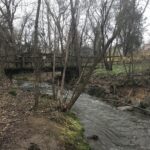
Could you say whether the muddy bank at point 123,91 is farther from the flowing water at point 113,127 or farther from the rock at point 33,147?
the rock at point 33,147

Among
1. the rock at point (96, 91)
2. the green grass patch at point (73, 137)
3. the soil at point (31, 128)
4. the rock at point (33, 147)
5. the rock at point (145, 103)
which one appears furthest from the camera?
the rock at point (96, 91)

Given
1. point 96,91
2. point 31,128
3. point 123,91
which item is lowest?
point 96,91

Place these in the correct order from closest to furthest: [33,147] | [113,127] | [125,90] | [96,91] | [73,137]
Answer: [33,147], [73,137], [113,127], [125,90], [96,91]

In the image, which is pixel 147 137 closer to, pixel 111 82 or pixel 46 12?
pixel 46 12

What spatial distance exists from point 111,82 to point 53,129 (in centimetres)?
1443

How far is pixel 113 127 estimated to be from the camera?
1292cm

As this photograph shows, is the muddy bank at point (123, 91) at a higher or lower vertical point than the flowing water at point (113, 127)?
higher

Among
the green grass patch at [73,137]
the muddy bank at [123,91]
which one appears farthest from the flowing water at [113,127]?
the muddy bank at [123,91]

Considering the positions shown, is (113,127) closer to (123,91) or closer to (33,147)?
(33,147)

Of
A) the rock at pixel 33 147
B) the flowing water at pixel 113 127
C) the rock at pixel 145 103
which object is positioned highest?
the rock at pixel 33 147

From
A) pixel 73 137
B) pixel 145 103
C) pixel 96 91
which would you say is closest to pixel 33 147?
pixel 73 137

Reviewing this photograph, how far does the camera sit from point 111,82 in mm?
23875

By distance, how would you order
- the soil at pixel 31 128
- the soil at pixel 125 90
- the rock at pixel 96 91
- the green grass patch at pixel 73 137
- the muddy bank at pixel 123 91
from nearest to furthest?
the soil at pixel 31 128 → the green grass patch at pixel 73 137 → the muddy bank at pixel 123 91 → the soil at pixel 125 90 → the rock at pixel 96 91

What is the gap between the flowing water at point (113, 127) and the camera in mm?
10484
